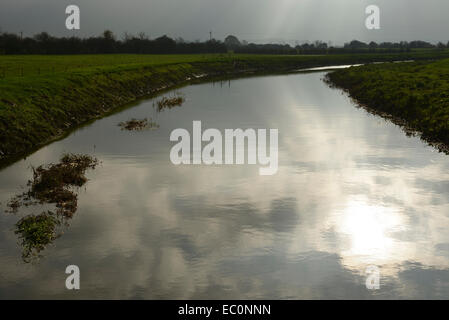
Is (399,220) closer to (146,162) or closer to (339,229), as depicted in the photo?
(339,229)

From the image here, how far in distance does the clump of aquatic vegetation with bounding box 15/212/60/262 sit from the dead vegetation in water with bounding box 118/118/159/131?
77.6 feet

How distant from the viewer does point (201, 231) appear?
18703 millimetres

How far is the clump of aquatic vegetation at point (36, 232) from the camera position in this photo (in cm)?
1708

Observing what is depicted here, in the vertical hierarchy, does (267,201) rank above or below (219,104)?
below

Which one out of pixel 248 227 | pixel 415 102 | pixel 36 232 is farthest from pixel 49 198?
pixel 415 102

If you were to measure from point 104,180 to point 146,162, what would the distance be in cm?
466

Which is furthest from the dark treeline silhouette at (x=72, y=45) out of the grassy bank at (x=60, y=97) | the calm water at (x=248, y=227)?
the calm water at (x=248, y=227)

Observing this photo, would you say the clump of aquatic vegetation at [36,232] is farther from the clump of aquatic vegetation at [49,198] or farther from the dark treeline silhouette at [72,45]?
the dark treeline silhouette at [72,45]

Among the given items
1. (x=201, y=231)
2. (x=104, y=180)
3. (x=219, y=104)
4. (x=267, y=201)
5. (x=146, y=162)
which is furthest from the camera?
(x=219, y=104)

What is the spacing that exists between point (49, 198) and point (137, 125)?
22019 millimetres

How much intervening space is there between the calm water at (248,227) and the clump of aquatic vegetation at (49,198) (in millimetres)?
419

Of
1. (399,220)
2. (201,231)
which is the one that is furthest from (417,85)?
(201,231)

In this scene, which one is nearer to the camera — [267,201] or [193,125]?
[267,201]

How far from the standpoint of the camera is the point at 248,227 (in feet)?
62.7
